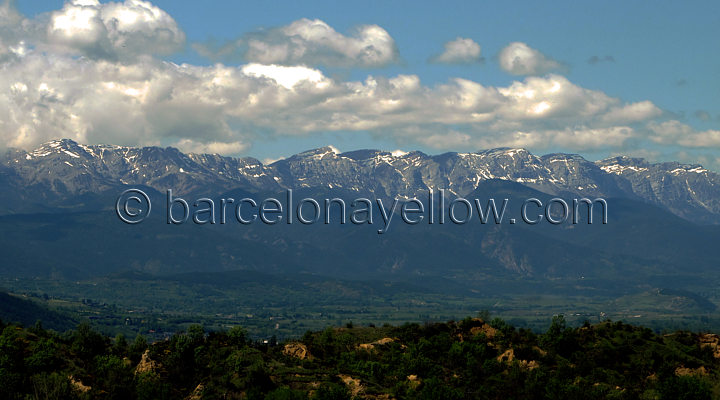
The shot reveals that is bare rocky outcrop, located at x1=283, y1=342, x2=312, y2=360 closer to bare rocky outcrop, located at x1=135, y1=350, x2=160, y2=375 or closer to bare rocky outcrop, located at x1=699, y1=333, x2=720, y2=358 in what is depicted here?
bare rocky outcrop, located at x1=135, y1=350, x2=160, y2=375

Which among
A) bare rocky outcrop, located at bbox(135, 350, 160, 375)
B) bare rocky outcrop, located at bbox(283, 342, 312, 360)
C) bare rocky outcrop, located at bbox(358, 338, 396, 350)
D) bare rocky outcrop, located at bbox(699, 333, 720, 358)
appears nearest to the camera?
bare rocky outcrop, located at bbox(135, 350, 160, 375)

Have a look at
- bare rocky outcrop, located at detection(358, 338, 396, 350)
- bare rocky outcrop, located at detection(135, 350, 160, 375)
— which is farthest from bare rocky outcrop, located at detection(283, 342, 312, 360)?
bare rocky outcrop, located at detection(135, 350, 160, 375)

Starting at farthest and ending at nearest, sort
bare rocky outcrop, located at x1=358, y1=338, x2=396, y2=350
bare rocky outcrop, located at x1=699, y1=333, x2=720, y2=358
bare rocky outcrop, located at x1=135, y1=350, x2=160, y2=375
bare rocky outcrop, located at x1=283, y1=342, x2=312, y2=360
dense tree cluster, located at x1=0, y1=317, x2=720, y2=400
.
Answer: bare rocky outcrop, located at x1=699, y1=333, x2=720, y2=358 → bare rocky outcrop, located at x1=358, y1=338, x2=396, y2=350 → bare rocky outcrop, located at x1=283, y1=342, x2=312, y2=360 → bare rocky outcrop, located at x1=135, y1=350, x2=160, y2=375 → dense tree cluster, located at x1=0, y1=317, x2=720, y2=400

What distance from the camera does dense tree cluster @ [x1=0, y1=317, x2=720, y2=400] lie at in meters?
127

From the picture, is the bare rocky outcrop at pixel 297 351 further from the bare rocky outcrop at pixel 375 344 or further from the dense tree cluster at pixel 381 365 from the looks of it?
the bare rocky outcrop at pixel 375 344

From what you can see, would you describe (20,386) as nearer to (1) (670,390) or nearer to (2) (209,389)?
(2) (209,389)

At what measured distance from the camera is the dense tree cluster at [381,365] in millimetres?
127438

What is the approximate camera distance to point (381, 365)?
14550 cm

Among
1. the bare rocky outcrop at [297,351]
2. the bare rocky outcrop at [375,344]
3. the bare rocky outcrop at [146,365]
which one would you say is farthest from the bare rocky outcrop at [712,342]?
the bare rocky outcrop at [146,365]

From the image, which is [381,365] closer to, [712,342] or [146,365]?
[146,365]

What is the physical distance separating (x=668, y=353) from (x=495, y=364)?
31539mm

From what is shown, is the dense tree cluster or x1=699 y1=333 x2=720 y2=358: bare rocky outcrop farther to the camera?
x1=699 y1=333 x2=720 y2=358: bare rocky outcrop

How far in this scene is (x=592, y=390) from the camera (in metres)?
130

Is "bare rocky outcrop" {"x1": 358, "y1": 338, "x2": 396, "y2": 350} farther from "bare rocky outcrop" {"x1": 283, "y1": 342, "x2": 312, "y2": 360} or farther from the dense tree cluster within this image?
"bare rocky outcrop" {"x1": 283, "y1": 342, "x2": 312, "y2": 360}
